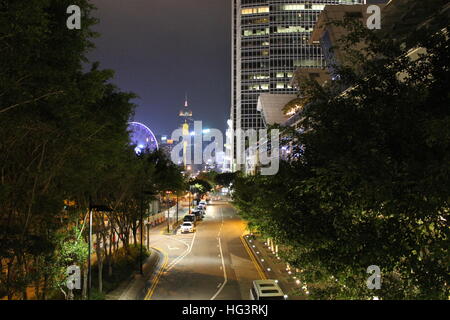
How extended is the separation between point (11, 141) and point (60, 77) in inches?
93.1

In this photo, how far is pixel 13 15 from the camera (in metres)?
6.65

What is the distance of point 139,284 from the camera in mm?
21094

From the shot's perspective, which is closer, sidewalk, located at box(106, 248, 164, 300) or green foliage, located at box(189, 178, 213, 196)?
sidewalk, located at box(106, 248, 164, 300)

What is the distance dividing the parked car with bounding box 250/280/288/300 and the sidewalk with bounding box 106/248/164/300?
5.99m

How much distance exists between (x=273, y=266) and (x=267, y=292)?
416 inches

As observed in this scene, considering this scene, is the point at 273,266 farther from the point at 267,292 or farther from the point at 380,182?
the point at 380,182

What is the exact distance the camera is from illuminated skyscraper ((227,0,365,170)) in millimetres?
132375

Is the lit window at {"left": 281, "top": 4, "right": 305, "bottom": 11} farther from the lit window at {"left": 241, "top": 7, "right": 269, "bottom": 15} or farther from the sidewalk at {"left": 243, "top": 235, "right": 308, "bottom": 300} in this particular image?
the sidewalk at {"left": 243, "top": 235, "right": 308, "bottom": 300}

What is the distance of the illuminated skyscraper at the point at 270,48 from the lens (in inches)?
5212

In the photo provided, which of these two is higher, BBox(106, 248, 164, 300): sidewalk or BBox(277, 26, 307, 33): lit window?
BBox(277, 26, 307, 33): lit window

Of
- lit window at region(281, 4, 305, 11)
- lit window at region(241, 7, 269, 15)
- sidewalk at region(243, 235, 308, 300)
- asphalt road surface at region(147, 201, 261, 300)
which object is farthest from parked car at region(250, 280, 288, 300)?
lit window at region(241, 7, 269, 15)

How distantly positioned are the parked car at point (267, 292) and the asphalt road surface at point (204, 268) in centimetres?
221

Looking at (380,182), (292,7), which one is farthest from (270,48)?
(380,182)

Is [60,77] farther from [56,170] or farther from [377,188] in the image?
[377,188]
